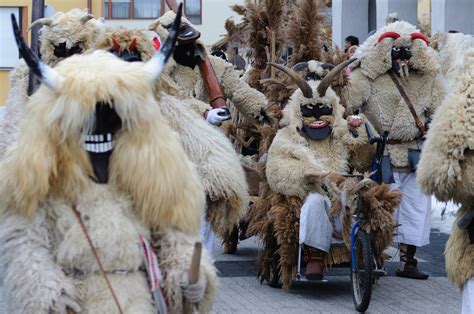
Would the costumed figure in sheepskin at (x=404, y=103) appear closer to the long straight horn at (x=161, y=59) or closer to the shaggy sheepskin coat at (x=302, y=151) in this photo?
the shaggy sheepskin coat at (x=302, y=151)

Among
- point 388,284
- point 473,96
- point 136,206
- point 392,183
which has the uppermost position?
point 473,96

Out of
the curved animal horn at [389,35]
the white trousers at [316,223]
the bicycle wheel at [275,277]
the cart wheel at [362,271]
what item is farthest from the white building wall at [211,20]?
the cart wheel at [362,271]

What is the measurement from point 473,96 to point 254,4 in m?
5.49

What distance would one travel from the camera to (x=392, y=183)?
10.5 meters

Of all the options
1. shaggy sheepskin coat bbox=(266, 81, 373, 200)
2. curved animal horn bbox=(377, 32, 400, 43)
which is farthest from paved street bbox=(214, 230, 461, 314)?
curved animal horn bbox=(377, 32, 400, 43)

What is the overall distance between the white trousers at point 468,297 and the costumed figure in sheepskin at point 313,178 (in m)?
2.95

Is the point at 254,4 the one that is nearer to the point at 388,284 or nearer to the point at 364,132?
the point at 364,132

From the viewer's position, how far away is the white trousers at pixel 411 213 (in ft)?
34.9

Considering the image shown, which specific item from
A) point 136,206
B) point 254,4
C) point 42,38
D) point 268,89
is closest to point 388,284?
point 268,89

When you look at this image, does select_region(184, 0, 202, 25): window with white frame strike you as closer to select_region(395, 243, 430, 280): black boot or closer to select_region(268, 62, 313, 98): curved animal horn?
select_region(395, 243, 430, 280): black boot

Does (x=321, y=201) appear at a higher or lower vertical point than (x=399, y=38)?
lower

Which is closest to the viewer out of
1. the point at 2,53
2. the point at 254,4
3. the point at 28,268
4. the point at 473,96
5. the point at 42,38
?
the point at 28,268

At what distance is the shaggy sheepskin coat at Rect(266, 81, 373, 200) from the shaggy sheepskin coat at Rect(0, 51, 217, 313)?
4.30 meters

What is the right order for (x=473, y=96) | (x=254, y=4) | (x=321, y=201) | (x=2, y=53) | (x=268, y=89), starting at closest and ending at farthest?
(x=473, y=96)
(x=321, y=201)
(x=268, y=89)
(x=254, y=4)
(x=2, y=53)
